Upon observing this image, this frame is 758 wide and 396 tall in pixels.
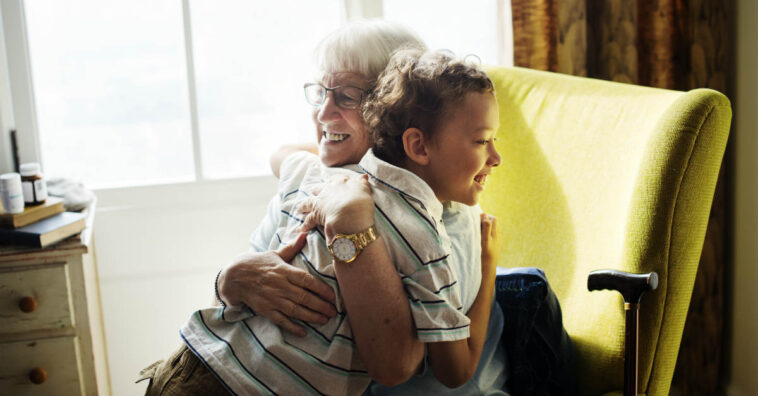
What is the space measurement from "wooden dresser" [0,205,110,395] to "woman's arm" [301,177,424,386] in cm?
87

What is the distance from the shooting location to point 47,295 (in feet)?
5.46

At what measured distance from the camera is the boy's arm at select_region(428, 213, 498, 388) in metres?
1.09

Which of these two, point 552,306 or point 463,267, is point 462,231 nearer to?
point 463,267

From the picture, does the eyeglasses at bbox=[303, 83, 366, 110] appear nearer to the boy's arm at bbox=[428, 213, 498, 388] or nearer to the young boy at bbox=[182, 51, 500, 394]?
the young boy at bbox=[182, 51, 500, 394]

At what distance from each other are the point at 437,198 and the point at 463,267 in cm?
14

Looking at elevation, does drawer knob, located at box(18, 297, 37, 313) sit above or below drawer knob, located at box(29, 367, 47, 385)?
above

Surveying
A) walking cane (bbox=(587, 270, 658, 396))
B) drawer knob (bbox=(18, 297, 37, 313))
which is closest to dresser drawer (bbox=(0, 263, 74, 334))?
drawer knob (bbox=(18, 297, 37, 313))

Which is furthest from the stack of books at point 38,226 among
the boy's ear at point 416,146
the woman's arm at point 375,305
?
the boy's ear at point 416,146

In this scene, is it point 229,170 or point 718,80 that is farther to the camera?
point 229,170

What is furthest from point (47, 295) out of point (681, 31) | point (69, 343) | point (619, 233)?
point (681, 31)

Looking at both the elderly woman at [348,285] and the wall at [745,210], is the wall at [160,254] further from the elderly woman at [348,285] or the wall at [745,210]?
the wall at [745,210]

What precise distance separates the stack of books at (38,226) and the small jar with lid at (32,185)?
3 centimetres

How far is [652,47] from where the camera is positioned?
2100 millimetres

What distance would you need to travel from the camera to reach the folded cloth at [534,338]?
128cm
